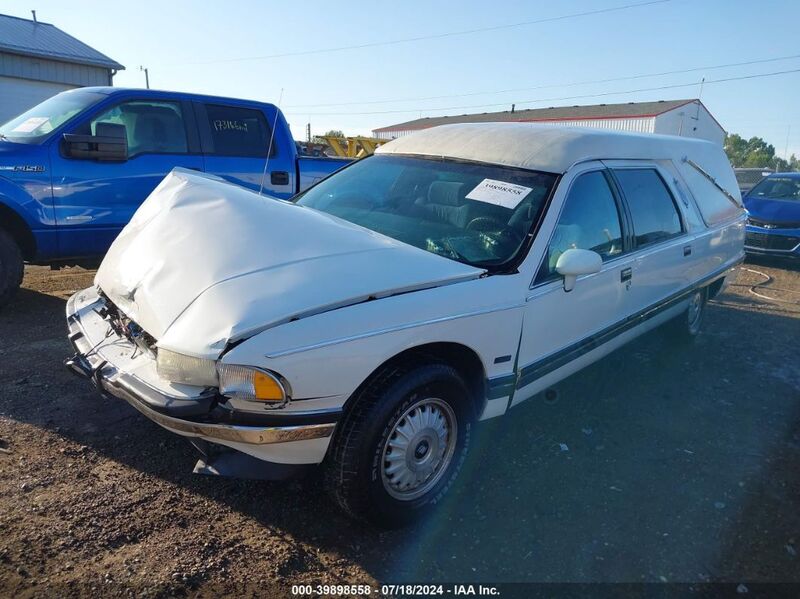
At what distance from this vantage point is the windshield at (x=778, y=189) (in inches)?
437

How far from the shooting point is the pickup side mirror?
513cm

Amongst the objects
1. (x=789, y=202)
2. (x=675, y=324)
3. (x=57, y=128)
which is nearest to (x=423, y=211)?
(x=675, y=324)

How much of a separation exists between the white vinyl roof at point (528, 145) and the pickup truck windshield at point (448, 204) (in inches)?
3.2

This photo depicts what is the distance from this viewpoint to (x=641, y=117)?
Answer: 115 ft

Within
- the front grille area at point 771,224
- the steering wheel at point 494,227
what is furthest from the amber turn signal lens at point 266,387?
the front grille area at point 771,224

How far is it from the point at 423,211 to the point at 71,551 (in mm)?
2386

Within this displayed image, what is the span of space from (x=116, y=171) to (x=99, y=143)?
0.35 m

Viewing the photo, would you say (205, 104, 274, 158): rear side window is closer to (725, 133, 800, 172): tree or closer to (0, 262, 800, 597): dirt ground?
(0, 262, 800, 597): dirt ground

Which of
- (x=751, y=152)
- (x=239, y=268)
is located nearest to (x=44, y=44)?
(x=239, y=268)

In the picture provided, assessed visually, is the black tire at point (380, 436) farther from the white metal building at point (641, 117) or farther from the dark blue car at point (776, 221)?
the white metal building at point (641, 117)

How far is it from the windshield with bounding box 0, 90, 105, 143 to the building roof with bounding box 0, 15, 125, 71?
18511mm

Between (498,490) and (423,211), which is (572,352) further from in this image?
(423,211)

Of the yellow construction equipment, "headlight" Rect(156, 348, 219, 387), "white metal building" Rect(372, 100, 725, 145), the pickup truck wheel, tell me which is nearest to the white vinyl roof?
"headlight" Rect(156, 348, 219, 387)

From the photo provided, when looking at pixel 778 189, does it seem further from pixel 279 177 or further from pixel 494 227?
pixel 494 227
